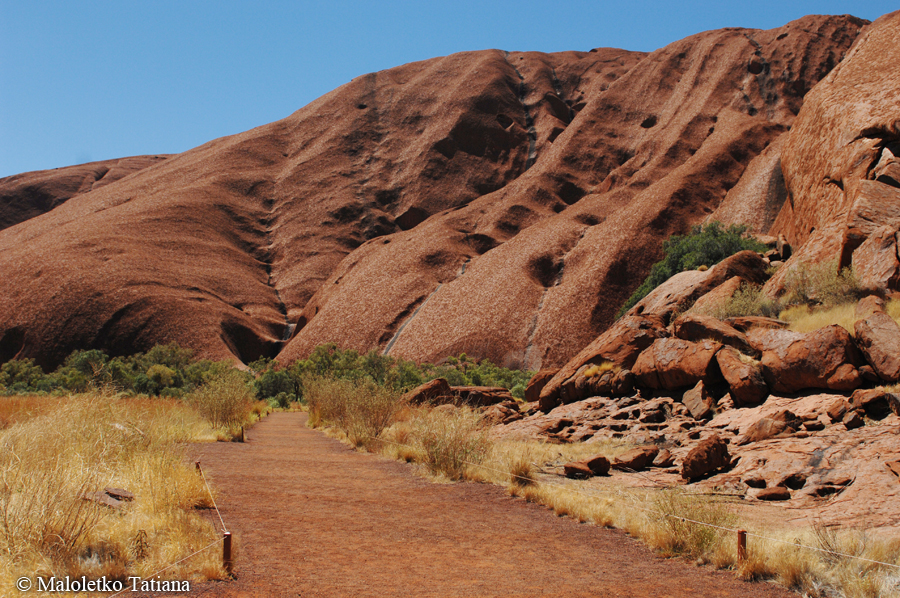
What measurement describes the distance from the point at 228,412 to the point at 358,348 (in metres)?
32.1

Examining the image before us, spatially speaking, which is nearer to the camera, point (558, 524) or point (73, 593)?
point (73, 593)

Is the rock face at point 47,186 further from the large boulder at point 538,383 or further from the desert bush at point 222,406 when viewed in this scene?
the large boulder at point 538,383

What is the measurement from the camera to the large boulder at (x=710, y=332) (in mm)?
13769

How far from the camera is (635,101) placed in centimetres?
7550

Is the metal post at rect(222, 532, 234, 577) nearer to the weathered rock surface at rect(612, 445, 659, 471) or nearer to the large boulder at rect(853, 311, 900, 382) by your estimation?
the weathered rock surface at rect(612, 445, 659, 471)

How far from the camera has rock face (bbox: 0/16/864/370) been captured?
48.2 m

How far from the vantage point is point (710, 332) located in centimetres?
1455

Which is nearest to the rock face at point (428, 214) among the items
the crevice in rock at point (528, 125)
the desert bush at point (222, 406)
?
the crevice in rock at point (528, 125)

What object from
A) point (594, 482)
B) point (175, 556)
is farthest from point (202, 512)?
point (594, 482)

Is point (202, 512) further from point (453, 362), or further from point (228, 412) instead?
point (453, 362)

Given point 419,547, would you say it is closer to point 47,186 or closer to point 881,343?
point 881,343

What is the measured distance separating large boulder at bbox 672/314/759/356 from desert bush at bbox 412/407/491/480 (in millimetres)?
6226

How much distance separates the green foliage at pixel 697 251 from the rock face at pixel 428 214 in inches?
291

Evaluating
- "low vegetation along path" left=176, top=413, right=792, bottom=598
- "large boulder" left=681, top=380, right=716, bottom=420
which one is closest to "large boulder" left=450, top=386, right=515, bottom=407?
"large boulder" left=681, top=380, right=716, bottom=420
